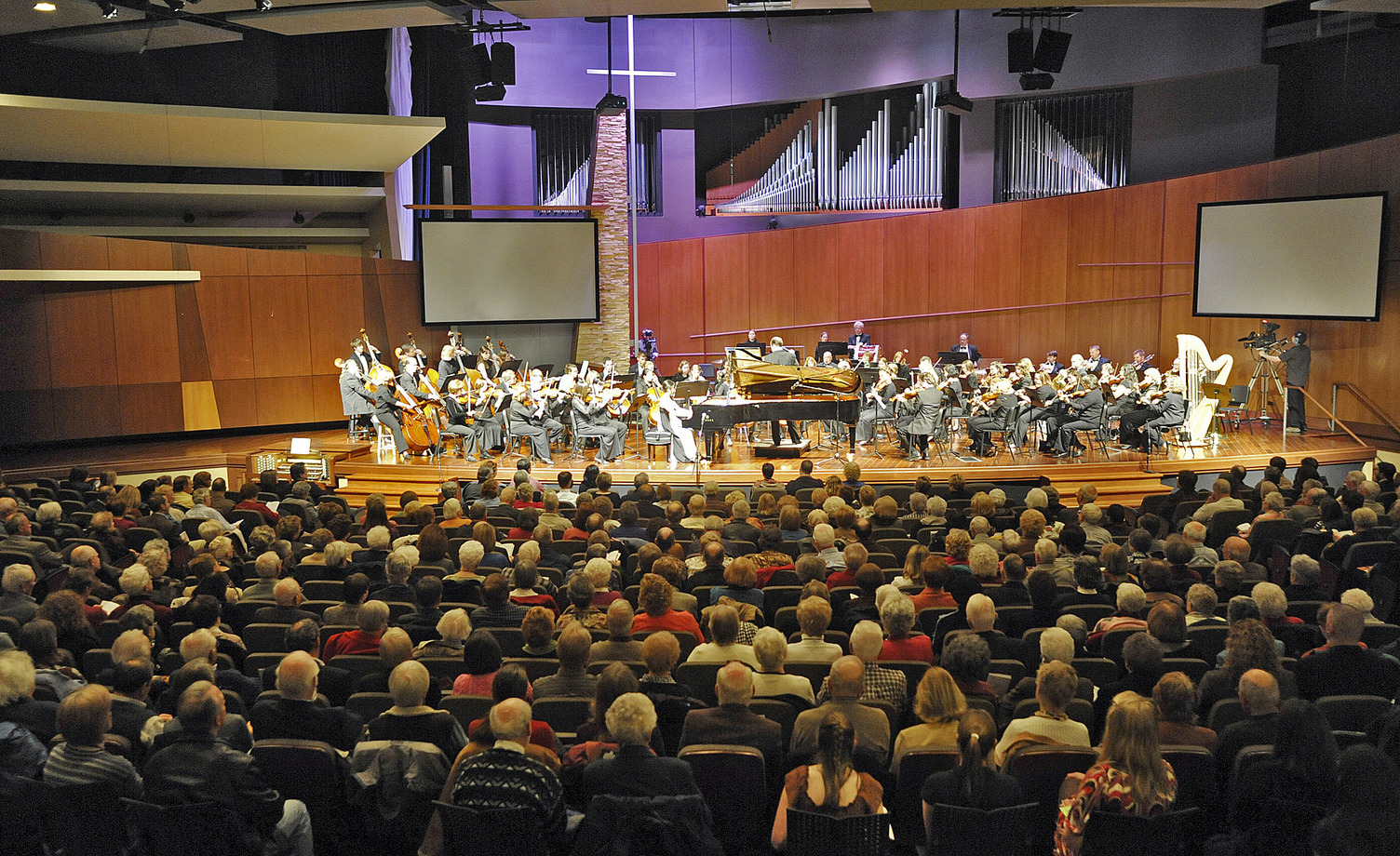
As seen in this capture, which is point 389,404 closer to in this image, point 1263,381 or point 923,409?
point 923,409

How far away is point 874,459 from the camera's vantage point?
1224 centimetres

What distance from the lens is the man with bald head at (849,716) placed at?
364cm

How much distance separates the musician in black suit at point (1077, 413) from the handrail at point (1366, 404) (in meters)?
3.74

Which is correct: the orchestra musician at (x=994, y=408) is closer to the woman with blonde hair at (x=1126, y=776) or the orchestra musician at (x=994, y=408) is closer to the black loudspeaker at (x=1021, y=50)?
the black loudspeaker at (x=1021, y=50)

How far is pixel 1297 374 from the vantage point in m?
13.3

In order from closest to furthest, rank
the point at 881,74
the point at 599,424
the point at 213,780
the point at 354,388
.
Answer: the point at 213,780
the point at 599,424
the point at 354,388
the point at 881,74

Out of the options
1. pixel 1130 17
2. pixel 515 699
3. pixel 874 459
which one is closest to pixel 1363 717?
pixel 515 699

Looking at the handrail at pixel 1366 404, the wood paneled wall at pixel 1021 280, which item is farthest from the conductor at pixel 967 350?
the handrail at pixel 1366 404

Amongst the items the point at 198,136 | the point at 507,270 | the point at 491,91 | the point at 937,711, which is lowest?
the point at 937,711

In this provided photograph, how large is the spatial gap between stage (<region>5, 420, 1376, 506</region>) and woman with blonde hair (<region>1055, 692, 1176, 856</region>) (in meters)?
7.65

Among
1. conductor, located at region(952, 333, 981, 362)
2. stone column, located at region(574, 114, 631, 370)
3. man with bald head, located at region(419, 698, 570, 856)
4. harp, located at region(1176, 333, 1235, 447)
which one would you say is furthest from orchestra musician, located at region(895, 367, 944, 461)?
man with bald head, located at region(419, 698, 570, 856)

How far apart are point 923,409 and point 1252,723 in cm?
837

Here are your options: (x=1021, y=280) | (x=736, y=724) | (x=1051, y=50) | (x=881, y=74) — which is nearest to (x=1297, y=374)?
(x=1051, y=50)

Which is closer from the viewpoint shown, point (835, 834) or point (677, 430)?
point (835, 834)
